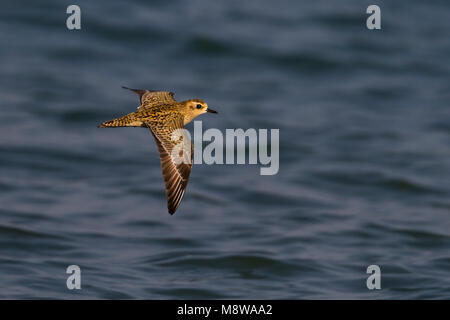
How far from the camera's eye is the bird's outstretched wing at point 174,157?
9.81 metres

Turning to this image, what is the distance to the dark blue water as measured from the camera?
1510 cm

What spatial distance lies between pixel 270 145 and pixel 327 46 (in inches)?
247

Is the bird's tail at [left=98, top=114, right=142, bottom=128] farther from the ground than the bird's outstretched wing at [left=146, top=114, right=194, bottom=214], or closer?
farther from the ground

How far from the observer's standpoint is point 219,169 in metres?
20.5

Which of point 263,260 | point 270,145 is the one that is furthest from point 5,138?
point 263,260

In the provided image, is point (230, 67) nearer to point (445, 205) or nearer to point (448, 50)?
point (448, 50)

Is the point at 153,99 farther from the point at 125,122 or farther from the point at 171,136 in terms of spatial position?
the point at 171,136

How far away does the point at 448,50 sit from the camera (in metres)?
26.4

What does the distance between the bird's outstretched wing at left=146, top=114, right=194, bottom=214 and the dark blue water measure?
4036mm
